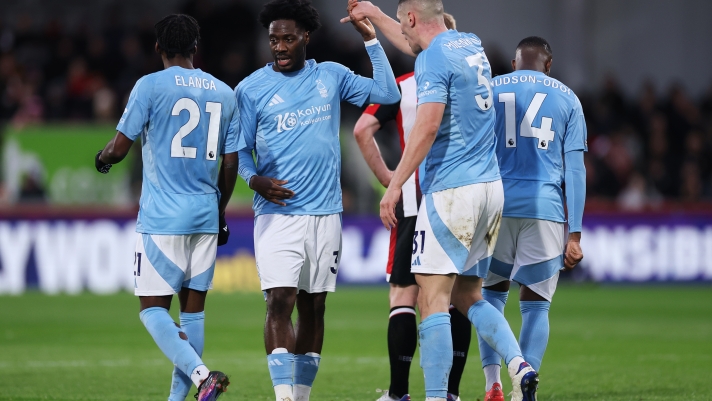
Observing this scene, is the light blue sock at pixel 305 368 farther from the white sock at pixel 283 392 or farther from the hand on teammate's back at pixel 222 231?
the hand on teammate's back at pixel 222 231

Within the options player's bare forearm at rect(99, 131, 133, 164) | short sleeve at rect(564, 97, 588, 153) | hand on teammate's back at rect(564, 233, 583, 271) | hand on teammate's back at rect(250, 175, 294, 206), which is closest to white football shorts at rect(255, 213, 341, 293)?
hand on teammate's back at rect(250, 175, 294, 206)

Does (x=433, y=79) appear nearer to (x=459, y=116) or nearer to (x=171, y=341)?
(x=459, y=116)

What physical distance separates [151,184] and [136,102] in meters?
0.52

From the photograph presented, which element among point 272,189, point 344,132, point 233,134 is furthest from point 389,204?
A: point 344,132

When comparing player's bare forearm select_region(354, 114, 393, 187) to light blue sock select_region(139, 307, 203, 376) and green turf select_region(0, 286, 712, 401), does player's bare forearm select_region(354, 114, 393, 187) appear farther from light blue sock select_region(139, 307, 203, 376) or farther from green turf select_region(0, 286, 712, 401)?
light blue sock select_region(139, 307, 203, 376)

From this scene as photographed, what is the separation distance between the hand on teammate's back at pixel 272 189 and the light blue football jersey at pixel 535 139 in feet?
4.84

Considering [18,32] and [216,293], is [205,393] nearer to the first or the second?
[216,293]

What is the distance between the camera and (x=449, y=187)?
592 centimetres

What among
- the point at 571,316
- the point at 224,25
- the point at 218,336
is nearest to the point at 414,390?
the point at 218,336

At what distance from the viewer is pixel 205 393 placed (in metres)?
5.54

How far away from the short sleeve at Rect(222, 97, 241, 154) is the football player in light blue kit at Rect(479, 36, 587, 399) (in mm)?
1730

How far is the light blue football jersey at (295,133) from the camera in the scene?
20.5ft

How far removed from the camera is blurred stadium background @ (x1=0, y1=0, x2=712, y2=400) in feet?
51.6

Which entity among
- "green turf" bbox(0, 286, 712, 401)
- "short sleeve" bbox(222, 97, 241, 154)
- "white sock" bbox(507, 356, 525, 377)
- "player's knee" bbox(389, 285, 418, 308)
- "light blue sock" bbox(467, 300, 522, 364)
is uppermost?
"short sleeve" bbox(222, 97, 241, 154)
